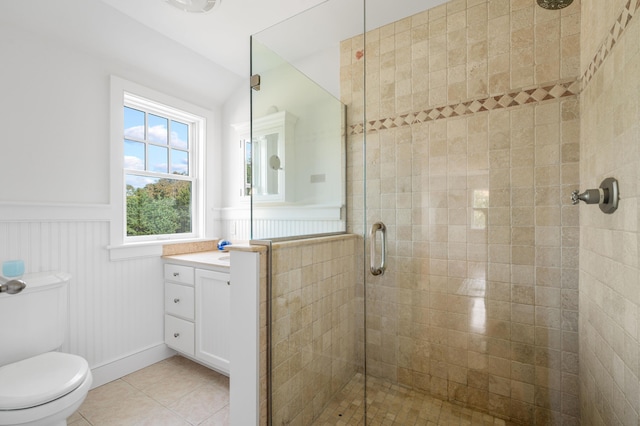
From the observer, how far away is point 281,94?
5.50ft

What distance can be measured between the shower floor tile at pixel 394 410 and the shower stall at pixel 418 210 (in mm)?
11

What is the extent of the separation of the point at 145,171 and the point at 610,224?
290cm

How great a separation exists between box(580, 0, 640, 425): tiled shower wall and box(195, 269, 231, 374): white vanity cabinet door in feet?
6.21

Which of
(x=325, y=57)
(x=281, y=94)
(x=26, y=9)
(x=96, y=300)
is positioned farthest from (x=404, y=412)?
(x=26, y=9)

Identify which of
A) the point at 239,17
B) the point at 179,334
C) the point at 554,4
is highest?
the point at 239,17

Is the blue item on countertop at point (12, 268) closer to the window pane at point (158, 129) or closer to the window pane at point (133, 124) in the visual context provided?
the window pane at point (133, 124)

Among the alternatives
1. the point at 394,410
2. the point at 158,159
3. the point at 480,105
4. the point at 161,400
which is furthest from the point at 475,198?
the point at 158,159

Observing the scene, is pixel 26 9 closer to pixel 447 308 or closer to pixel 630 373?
pixel 447 308

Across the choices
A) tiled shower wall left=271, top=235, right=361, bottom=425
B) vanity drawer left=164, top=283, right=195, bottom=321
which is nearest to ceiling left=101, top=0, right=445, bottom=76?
tiled shower wall left=271, top=235, right=361, bottom=425

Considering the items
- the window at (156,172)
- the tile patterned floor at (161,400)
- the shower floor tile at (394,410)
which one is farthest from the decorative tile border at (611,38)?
the window at (156,172)

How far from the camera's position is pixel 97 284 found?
6.63ft

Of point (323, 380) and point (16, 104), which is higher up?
point (16, 104)

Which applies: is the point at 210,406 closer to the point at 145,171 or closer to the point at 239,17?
the point at 145,171

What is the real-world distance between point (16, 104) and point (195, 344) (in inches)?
74.1
